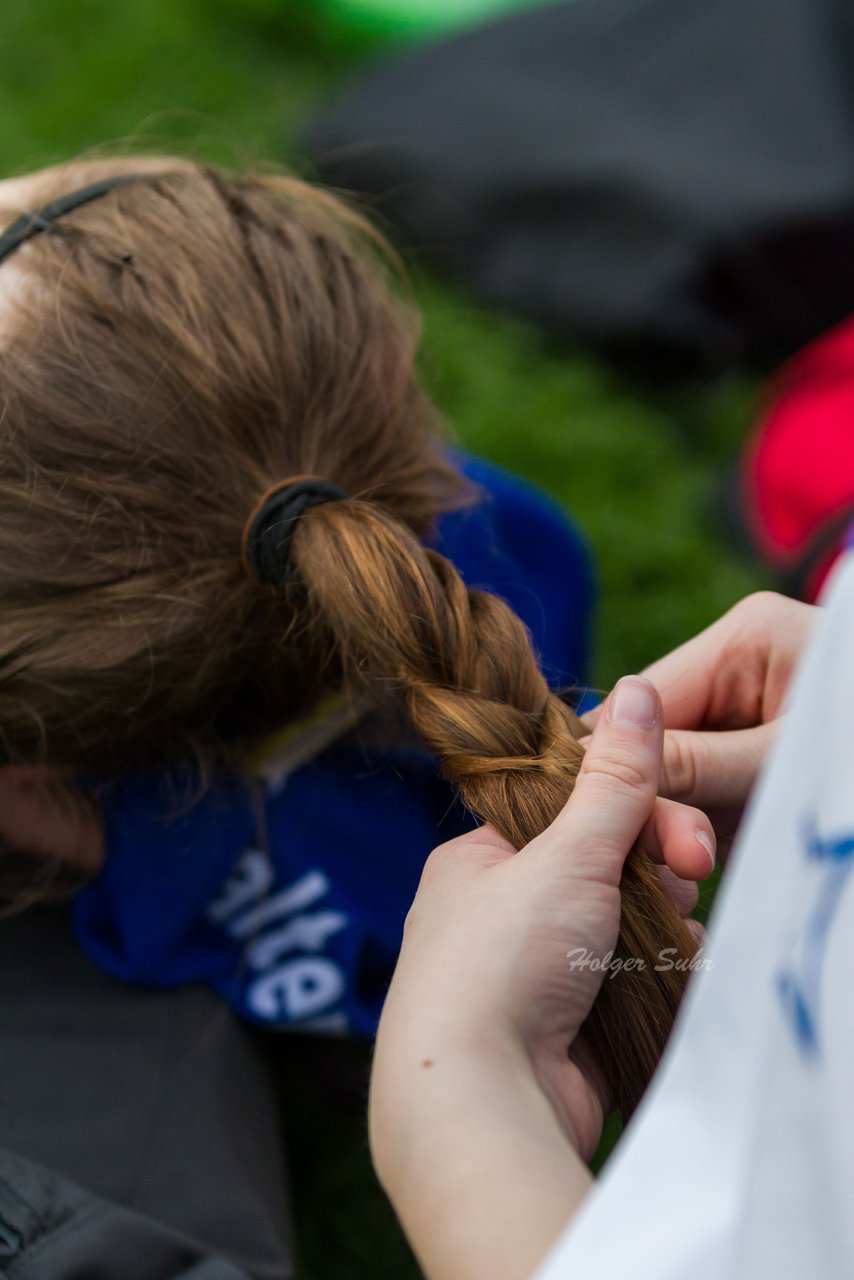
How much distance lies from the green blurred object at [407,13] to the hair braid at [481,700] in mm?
2312

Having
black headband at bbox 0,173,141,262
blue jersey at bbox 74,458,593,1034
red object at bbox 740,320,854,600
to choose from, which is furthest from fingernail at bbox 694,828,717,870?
red object at bbox 740,320,854,600

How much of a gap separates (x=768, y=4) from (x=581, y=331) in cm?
74

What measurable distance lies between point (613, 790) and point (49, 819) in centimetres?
68

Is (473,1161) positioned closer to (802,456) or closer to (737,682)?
(737,682)

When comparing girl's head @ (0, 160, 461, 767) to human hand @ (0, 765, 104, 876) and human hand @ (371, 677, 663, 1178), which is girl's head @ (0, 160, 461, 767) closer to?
human hand @ (0, 765, 104, 876)

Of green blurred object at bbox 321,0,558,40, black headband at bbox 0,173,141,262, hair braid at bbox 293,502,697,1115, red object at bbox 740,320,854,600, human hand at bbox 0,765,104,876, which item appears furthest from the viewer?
green blurred object at bbox 321,0,558,40

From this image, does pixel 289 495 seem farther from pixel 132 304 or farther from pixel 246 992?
pixel 246 992

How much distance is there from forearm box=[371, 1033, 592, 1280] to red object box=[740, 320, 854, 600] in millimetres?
1278

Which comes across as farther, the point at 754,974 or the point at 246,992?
the point at 246,992

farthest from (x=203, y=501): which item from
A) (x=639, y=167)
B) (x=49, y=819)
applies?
(x=639, y=167)

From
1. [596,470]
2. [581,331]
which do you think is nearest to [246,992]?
[596,470]

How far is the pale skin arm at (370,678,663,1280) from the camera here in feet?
2.04

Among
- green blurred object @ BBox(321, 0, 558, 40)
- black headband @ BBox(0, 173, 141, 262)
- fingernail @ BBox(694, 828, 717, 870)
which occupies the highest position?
black headband @ BBox(0, 173, 141, 262)

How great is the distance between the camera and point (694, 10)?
7.72 ft
